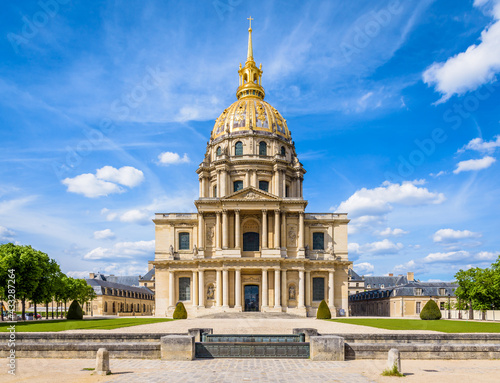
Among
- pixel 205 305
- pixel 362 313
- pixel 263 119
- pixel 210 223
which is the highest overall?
pixel 263 119

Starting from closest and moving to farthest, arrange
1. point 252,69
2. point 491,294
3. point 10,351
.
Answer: point 10,351, point 491,294, point 252,69

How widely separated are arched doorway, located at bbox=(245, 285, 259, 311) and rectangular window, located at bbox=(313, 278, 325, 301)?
738 centimetres

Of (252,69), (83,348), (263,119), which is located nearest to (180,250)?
(263,119)

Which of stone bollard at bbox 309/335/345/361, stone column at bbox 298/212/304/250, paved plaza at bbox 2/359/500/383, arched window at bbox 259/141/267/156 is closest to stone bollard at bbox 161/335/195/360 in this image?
paved plaza at bbox 2/359/500/383

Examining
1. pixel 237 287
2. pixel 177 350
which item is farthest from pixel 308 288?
pixel 177 350

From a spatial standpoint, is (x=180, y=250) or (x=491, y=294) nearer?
(x=491, y=294)

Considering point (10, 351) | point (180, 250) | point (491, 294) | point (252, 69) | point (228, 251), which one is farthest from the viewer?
point (252, 69)

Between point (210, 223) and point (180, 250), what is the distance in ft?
18.0

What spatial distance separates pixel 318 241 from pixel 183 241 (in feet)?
58.1

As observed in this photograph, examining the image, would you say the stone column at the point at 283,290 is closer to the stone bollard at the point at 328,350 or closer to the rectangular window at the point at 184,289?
the rectangular window at the point at 184,289

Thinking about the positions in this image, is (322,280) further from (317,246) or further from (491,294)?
(491,294)

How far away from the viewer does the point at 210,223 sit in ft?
192

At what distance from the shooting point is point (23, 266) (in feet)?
136

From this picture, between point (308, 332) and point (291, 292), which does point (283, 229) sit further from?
point (308, 332)
